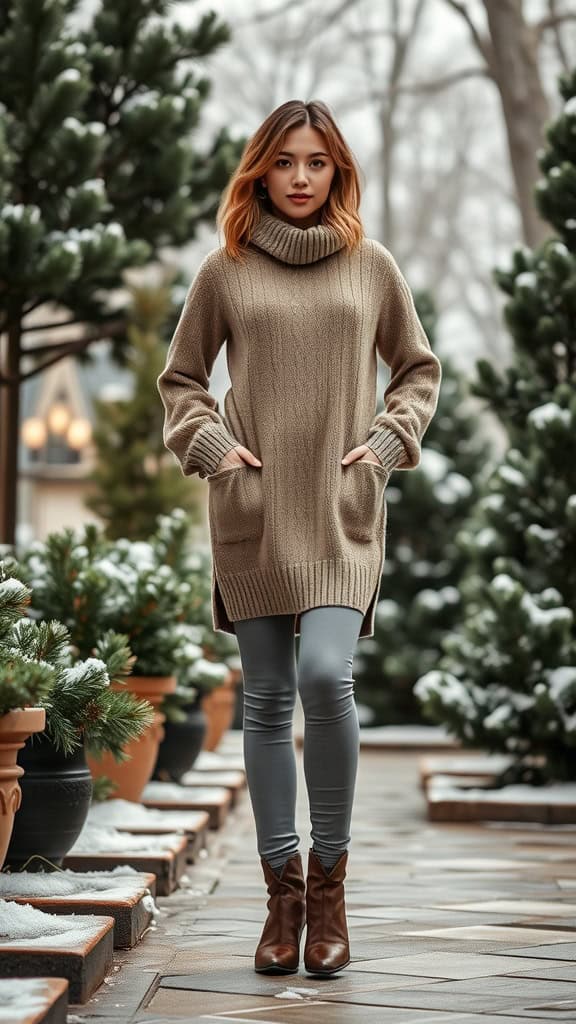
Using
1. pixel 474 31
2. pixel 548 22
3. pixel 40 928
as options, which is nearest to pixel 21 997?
pixel 40 928

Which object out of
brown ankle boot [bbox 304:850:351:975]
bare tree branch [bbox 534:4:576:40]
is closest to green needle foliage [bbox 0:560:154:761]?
brown ankle boot [bbox 304:850:351:975]

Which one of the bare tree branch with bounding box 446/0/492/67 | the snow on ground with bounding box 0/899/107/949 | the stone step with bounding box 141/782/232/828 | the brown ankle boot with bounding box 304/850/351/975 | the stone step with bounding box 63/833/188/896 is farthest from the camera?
the bare tree branch with bounding box 446/0/492/67

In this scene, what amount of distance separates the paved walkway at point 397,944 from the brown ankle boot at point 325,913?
0.18 ft

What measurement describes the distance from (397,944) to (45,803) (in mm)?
901

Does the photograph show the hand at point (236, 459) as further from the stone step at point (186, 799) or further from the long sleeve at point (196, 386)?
the stone step at point (186, 799)

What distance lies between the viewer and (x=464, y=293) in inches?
941

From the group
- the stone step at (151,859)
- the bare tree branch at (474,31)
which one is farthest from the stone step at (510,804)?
the bare tree branch at (474,31)

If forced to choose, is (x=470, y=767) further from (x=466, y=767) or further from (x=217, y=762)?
(x=217, y=762)

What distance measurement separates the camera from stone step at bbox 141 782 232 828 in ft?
18.7

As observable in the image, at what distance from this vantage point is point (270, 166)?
11.1 ft

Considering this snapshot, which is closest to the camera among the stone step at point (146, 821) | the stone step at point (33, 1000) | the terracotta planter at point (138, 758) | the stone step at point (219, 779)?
the stone step at point (33, 1000)

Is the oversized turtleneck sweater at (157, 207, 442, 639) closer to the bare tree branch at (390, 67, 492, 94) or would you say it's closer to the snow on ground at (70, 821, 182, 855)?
the snow on ground at (70, 821, 182, 855)

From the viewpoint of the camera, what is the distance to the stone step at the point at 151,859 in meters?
4.08

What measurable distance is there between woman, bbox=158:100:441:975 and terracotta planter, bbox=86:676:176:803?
1594mm
